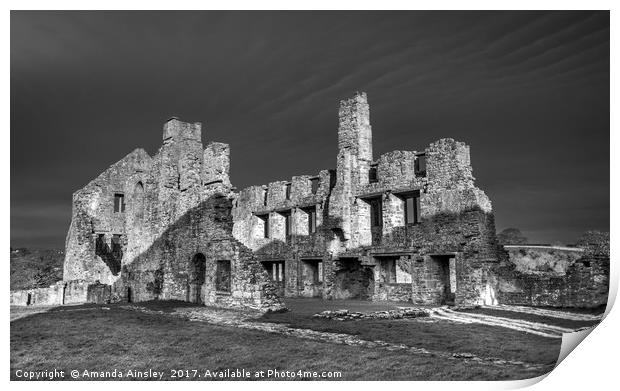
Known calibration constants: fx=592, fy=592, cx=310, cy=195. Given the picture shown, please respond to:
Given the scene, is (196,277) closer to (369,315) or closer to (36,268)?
(369,315)

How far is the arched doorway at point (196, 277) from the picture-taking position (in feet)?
65.0

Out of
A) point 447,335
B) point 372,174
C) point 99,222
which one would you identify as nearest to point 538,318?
point 447,335

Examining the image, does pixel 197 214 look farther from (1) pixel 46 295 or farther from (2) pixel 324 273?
(2) pixel 324 273

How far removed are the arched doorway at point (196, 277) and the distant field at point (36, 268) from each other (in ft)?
16.7

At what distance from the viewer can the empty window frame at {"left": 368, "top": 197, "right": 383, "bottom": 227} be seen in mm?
27922

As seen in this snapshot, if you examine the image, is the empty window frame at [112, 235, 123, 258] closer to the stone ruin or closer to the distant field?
the stone ruin

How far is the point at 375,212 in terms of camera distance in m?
28.4

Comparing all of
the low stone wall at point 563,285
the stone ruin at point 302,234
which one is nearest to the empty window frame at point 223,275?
the stone ruin at point 302,234

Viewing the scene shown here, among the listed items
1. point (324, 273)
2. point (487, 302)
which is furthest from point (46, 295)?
point (487, 302)

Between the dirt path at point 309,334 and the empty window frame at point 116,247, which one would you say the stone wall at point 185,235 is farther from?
the empty window frame at point 116,247

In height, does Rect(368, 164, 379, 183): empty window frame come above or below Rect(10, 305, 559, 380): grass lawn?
Result: above

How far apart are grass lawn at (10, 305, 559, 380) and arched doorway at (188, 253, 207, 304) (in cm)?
516

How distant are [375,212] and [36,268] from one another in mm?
15639

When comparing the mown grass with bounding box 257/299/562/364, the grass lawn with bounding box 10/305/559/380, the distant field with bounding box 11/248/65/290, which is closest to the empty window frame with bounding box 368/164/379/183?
the mown grass with bounding box 257/299/562/364
